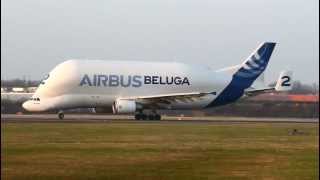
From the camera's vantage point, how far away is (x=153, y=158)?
21031 mm

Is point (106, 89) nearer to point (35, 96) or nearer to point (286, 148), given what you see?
point (35, 96)

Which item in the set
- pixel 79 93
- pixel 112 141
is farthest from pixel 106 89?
pixel 112 141

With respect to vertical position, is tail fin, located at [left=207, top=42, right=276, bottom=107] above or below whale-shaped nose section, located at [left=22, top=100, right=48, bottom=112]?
above

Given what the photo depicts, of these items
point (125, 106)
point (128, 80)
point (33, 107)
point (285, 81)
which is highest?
point (128, 80)

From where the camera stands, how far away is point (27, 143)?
83.8 feet

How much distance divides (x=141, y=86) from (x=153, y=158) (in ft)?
125

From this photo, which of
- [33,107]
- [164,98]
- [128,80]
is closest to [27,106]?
[33,107]

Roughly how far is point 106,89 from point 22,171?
40434 millimetres

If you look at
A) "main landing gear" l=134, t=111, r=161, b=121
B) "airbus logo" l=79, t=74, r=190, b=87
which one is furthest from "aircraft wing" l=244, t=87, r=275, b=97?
"main landing gear" l=134, t=111, r=161, b=121

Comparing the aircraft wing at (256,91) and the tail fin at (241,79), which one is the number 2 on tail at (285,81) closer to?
the aircraft wing at (256,91)

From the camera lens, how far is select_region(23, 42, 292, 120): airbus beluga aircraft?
57.6m

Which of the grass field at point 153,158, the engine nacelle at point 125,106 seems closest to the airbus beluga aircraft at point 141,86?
the engine nacelle at point 125,106

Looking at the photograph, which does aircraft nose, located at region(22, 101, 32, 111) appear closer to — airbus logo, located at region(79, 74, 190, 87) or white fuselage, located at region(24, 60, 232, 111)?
white fuselage, located at region(24, 60, 232, 111)

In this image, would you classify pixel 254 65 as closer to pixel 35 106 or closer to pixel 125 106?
pixel 125 106
